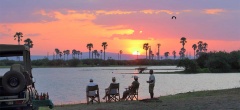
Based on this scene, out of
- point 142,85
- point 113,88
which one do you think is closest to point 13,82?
point 113,88

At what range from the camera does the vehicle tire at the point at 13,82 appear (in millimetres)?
10273

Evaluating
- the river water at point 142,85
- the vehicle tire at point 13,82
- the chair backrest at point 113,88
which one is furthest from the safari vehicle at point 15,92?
the chair backrest at point 113,88

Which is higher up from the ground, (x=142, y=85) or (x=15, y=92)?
(x=15, y=92)

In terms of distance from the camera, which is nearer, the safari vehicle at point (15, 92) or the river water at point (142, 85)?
the safari vehicle at point (15, 92)

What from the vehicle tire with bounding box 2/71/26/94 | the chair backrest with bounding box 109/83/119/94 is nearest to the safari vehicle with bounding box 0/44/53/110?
the vehicle tire with bounding box 2/71/26/94

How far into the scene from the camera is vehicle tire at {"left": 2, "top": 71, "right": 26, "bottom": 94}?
33.7ft

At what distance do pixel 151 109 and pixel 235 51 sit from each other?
309 ft

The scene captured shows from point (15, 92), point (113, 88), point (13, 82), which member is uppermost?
point (13, 82)

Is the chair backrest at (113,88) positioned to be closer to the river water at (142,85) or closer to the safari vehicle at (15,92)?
the river water at (142,85)

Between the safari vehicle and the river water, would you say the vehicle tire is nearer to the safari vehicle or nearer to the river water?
the safari vehicle

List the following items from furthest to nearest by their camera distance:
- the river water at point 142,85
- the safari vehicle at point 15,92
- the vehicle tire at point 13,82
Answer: the river water at point 142,85 → the vehicle tire at point 13,82 → the safari vehicle at point 15,92

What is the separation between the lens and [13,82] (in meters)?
10.4

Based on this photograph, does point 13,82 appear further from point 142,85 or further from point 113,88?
point 142,85

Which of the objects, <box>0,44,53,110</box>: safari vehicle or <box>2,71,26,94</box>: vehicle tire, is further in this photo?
<box>2,71,26,94</box>: vehicle tire
